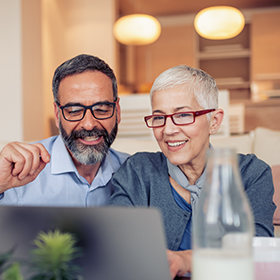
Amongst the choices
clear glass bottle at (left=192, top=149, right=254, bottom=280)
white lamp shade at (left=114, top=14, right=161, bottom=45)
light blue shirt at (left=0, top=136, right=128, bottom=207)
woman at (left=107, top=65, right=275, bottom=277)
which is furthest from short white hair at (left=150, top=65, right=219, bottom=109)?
white lamp shade at (left=114, top=14, right=161, bottom=45)

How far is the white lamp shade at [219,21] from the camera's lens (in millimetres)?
3707

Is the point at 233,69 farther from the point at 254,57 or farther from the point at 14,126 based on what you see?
the point at 14,126

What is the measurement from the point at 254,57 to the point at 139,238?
5.90 metres

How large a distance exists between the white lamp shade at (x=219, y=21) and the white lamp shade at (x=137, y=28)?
478mm

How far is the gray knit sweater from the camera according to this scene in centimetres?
96

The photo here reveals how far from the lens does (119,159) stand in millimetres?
Result: 1483

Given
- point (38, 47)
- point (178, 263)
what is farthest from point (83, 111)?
point (38, 47)

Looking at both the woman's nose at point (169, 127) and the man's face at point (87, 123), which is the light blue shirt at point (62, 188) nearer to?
the man's face at point (87, 123)

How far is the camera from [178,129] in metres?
0.99

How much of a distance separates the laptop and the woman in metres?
0.56

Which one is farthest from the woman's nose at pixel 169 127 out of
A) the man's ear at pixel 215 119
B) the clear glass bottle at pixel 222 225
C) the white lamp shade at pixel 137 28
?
the white lamp shade at pixel 137 28

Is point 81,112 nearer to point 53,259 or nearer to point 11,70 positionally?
point 53,259

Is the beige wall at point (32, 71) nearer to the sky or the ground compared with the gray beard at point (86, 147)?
nearer to the sky

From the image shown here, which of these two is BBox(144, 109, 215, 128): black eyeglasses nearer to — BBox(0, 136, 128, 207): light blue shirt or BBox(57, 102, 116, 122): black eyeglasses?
BBox(57, 102, 116, 122): black eyeglasses
